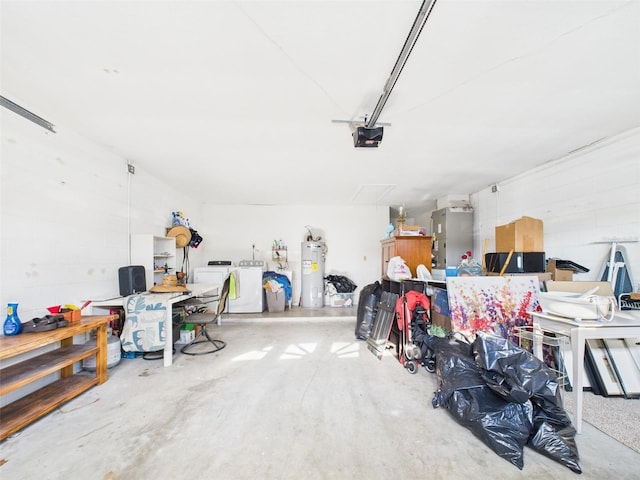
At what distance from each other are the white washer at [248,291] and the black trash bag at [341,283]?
1.62m

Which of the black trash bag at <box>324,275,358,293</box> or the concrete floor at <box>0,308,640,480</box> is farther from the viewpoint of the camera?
the black trash bag at <box>324,275,358,293</box>

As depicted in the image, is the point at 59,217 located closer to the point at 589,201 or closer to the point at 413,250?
the point at 413,250

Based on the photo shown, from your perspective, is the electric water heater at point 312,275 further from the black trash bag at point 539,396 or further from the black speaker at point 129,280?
the black trash bag at point 539,396

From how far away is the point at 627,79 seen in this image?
1935mm

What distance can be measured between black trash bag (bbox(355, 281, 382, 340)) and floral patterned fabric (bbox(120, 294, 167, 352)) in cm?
254

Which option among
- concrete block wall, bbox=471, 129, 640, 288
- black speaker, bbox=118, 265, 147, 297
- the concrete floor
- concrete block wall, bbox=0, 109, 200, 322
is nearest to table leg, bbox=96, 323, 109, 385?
the concrete floor

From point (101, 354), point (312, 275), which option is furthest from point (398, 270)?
point (101, 354)

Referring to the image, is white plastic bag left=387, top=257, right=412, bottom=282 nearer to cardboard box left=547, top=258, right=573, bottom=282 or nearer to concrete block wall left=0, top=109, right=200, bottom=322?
cardboard box left=547, top=258, right=573, bottom=282

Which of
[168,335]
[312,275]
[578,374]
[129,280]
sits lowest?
[168,335]

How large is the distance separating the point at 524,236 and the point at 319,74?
3230mm

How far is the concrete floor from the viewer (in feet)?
4.91

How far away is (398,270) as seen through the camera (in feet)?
11.7

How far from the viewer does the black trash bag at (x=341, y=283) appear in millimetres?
6184

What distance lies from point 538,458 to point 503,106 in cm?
254
